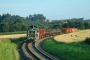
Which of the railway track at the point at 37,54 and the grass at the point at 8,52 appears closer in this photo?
the railway track at the point at 37,54

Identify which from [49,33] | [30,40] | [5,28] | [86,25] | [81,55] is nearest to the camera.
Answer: [81,55]

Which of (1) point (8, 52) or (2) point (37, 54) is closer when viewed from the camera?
(2) point (37, 54)

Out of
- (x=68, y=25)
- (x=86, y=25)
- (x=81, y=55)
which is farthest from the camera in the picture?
(x=86, y=25)

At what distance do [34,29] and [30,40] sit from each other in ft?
8.07

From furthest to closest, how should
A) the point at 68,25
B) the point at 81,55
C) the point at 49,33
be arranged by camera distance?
the point at 68,25, the point at 49,33, the point at 81,55

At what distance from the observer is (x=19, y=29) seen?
136 m

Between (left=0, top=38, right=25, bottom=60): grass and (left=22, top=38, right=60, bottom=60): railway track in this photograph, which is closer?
(left=22, top=38, right=60, bottom=60): railway track

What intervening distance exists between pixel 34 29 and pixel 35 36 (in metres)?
1.49

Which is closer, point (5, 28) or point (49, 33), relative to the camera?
point (49, 33)

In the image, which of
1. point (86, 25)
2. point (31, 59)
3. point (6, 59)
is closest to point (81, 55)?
point (31, 59)

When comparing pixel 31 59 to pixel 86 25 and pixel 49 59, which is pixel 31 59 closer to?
pixel 49 59

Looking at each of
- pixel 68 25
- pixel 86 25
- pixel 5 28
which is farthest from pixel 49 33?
pixel 86 25

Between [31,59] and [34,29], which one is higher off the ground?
[34,29]

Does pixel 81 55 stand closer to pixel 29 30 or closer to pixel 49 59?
pixel 49 59
